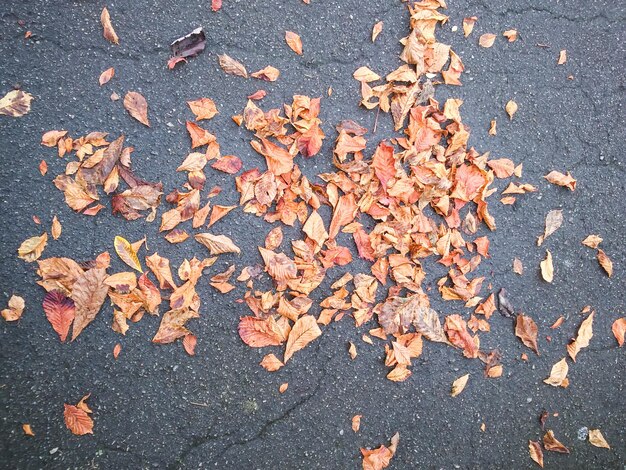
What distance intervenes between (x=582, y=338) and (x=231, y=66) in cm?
221

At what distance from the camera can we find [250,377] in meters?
2.01

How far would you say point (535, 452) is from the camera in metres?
2.23

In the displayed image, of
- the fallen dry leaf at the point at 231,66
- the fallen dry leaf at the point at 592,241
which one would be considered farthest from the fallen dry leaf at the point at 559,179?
the fallen dry leaf at the point at 231,66

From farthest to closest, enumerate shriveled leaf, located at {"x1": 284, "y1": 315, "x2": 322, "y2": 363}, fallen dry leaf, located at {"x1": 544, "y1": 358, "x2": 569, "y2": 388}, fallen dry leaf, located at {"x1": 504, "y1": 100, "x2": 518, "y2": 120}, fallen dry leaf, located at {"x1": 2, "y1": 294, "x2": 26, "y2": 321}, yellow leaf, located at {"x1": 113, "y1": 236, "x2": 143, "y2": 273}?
fallen dry leaf, located at {"x1": 504, "y1": 100, "x2": 518, "y2": 120} < fallen dry leaf, located at {"x1": 544, "y1": 358, "x2": 569, "y2": 388} < shriveled leaf, located at {"x1": 284, "y1": 315, "x2": 322, "y2": 363} < yellow leaf, located at {"x1": 113, "y1": 236, "x2": 143, "y2": 273} < fallen dry leaf, located at {"x1": 2, "y1": 294, "x2": 26, "y2": 321}

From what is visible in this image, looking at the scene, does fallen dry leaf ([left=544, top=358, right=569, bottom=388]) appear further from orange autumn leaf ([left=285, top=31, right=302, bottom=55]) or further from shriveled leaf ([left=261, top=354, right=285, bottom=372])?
orange autumn leaf ([left=285, top=31, right=302, bottom=55])

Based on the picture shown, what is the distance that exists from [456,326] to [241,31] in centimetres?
173

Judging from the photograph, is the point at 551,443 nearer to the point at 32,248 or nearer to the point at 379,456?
the point at 379,456

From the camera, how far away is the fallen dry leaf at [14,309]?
183cm

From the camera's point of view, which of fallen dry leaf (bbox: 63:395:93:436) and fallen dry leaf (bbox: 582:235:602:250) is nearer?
fallen dry leaf (bbox: 63:395:93:436)

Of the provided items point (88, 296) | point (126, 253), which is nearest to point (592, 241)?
point (126, 253)

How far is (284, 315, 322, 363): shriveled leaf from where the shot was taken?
2.04 meters

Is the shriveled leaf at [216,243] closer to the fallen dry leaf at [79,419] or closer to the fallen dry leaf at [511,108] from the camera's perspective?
the fallen dry leaf at [79,419]

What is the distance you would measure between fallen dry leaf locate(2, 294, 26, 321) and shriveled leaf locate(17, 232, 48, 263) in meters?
0.16

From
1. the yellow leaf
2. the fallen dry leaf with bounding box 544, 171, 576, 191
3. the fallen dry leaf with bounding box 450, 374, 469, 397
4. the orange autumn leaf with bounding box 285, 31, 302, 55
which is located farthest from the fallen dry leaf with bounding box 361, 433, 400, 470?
the orange autumn leaf with bounding box 285, 31, 302, 55
